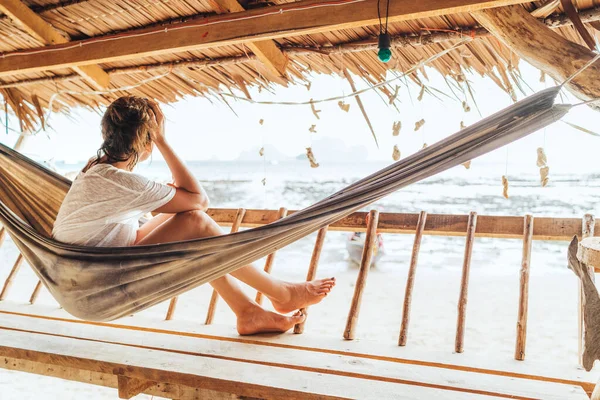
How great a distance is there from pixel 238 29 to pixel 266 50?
17 cm

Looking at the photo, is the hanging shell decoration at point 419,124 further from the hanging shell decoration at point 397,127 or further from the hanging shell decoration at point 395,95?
the hanging shell decoration at point 395,95

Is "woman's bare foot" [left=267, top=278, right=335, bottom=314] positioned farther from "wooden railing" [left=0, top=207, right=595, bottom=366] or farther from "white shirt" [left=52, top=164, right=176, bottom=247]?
"white shirt" [left=52, top=164, right=176, bottom=247]

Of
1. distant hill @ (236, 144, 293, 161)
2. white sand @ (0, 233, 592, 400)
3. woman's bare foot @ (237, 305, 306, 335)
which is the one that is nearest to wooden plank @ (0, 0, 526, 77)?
woman's bare foot @ (237, 305, 306, 335)

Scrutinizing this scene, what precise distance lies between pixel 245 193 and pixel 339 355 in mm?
12823

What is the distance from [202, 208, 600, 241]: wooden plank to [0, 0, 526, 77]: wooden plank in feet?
2.50

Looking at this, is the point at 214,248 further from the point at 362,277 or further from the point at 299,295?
the point at 362,277

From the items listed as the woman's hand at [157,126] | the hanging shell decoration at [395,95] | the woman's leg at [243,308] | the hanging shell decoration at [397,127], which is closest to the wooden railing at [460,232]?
the woman's leg at [243,308]

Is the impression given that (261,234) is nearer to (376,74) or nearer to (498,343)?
(376,74)

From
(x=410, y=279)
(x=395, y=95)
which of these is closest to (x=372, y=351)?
(x=410, y=279)

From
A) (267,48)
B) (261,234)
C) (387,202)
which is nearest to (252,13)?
(267,48)

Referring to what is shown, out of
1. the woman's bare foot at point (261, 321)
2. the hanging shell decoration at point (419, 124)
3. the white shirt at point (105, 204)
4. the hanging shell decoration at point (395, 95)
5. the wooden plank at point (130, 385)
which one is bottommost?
the wooden plank at point (130, 385)

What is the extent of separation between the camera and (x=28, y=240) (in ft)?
4.67

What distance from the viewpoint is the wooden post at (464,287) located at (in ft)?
4.82

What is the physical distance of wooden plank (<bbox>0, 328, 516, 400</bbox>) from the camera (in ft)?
3.64
